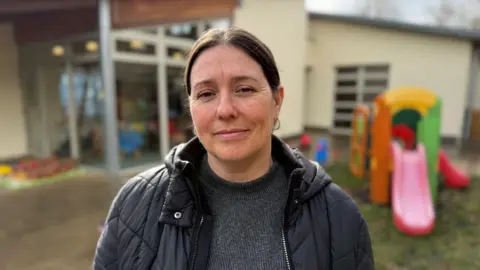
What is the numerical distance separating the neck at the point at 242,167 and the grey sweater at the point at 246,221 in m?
0.02

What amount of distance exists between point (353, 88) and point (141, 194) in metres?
12.3

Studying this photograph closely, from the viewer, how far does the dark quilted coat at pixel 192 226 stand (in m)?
1.18

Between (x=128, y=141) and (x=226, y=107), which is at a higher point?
(x=226, y=107)

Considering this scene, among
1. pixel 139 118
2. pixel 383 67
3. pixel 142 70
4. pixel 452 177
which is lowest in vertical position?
pixel 452 177

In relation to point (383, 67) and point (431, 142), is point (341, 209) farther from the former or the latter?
point (383, 67)

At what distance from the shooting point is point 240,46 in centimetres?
118

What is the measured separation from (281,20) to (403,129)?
513cm

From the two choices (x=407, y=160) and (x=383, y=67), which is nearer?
(x=407, y=160)

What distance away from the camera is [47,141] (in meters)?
8.38

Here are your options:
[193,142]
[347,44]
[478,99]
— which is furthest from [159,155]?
[478,99]

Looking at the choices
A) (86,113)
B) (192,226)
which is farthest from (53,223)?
(192,226)

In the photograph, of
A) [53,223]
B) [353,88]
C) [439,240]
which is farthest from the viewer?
[353,88]

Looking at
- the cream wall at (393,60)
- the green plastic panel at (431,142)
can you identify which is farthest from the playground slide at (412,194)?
the cream wall at (393,60)

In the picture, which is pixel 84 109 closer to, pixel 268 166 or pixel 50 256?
pixel 50 256
